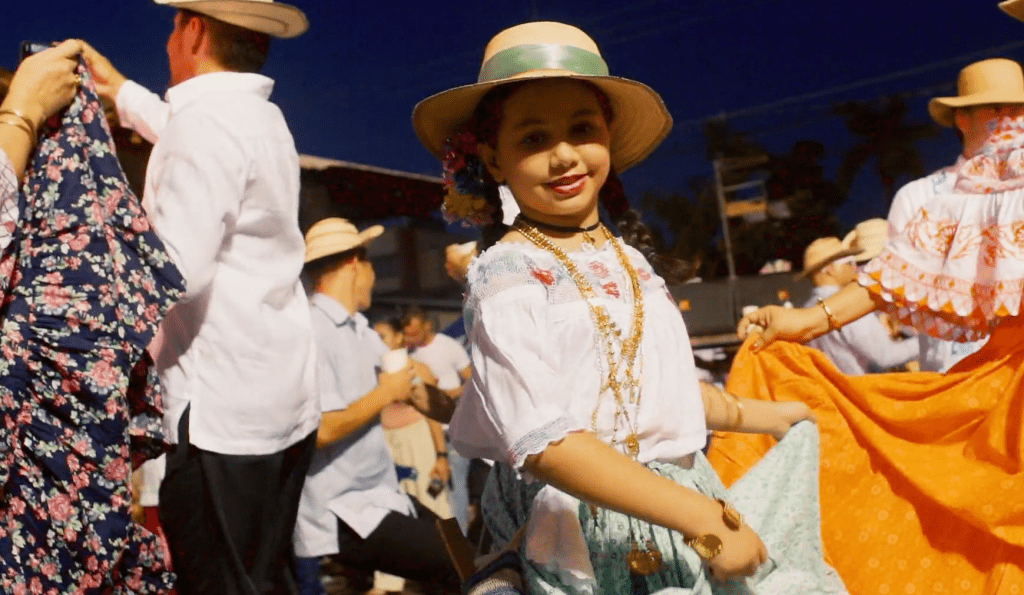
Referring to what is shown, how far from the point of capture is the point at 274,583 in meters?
3.09

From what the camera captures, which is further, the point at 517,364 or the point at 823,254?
the point at 823,254

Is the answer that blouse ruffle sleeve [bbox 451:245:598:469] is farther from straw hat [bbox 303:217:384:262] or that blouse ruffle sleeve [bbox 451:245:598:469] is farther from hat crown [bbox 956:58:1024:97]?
straw hat [bbox 303:217:384:262]

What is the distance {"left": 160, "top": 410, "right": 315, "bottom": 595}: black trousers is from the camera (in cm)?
282

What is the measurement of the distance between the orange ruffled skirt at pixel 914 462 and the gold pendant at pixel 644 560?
0.98 m

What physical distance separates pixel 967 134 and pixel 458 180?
2.37 metres

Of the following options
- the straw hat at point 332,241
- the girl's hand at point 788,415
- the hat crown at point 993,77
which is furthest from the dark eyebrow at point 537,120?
the straw hat at point 332,241

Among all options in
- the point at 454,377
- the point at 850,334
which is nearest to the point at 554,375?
the point at 850,334

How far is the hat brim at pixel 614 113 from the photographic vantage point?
7.00ft

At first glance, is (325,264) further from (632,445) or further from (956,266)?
(632,445)

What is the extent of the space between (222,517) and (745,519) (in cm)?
153

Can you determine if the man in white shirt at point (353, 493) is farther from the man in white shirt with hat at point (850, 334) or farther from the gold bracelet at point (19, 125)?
the man in white shirt with hat at point (850, 334)

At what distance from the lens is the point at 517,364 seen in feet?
6.01

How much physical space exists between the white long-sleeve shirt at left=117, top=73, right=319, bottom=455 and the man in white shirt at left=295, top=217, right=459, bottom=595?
0.92 metres

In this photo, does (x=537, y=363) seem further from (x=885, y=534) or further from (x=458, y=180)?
(x=885, y=534)
